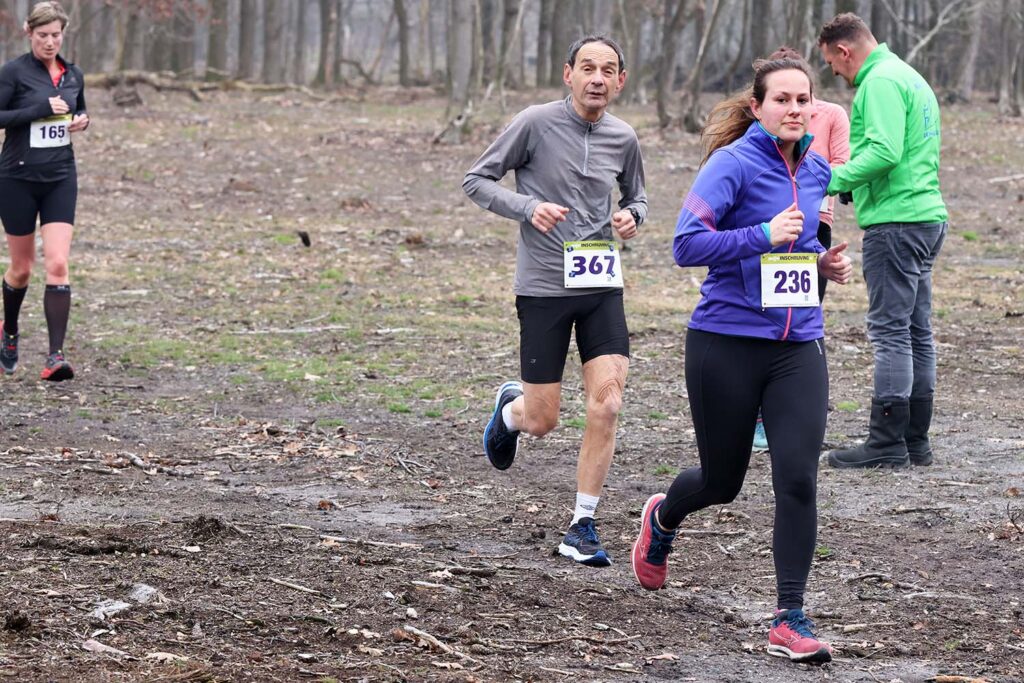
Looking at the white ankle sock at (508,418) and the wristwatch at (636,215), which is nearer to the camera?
Answer: the wristwatch at (636,215)

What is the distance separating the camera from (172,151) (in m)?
25.3

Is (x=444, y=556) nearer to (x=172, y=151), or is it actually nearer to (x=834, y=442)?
(x=834, y=442)

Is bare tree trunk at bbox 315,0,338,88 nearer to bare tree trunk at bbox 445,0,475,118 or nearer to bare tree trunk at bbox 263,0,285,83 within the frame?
bare tree trunk at bbox 263,0,285,83

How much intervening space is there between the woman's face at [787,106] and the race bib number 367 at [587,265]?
1.27m

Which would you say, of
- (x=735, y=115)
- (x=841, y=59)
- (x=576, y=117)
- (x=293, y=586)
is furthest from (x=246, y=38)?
(x=293, y=586)

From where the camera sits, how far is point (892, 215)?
768 cm

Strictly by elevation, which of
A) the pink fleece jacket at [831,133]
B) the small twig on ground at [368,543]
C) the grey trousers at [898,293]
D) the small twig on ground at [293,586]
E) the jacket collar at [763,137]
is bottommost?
the small twig on ground at [368,543]

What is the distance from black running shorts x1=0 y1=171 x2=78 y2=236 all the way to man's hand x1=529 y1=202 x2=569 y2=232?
4.49 metres

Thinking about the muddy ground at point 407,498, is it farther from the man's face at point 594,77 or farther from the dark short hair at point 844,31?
the dark short hair at point 844,31

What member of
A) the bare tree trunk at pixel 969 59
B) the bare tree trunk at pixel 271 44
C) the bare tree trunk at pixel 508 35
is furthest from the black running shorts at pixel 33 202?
the bare tree trunk at pixel 271 44

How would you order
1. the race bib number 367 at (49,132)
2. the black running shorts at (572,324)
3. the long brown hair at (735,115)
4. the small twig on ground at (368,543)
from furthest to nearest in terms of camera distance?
the race bib number 367 at (49,132) < the black running shorts at (572,324) < the small twig on ground at (368,543) < the long brown hair at (735,115)

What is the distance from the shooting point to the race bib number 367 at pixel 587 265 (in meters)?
6.20

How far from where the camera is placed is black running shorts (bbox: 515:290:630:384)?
248 inches

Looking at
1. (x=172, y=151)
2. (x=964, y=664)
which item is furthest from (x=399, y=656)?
(x=172, y=151)
